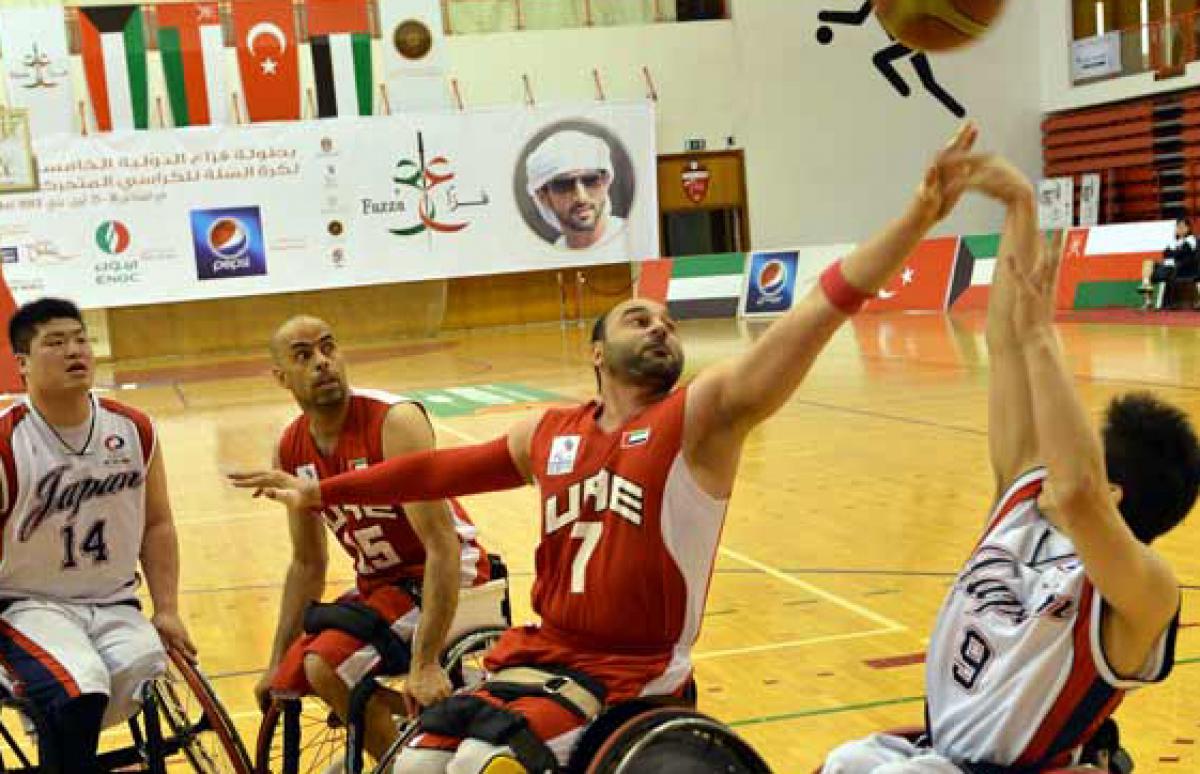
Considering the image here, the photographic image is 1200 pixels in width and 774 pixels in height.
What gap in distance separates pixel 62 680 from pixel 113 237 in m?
19.7

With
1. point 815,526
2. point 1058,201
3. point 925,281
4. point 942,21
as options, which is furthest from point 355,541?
point 1058,201

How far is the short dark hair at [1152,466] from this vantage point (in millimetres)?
2574

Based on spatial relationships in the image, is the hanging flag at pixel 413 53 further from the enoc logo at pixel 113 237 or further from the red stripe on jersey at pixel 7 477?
the red stripe on jersey at pixel 7 477

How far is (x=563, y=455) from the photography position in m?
3.33

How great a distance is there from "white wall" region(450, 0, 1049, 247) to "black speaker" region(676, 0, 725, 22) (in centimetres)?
19

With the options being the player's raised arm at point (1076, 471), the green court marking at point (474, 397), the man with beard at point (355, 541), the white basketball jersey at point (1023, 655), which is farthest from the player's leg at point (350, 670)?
the green court marking at point (474, 397)

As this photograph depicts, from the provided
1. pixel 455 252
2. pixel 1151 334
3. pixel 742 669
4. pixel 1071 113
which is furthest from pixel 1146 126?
pixel 742 669

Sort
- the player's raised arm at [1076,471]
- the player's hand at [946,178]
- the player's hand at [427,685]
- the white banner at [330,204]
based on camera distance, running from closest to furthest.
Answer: the player's raised arm at [1076,471] < the player's hand at [946,178] < the player's hand at [427,685] < the white banner at [330,204]

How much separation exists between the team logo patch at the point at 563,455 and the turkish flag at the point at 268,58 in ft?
67.1

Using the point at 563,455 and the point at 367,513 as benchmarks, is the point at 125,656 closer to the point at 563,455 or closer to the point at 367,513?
the point at 367,513

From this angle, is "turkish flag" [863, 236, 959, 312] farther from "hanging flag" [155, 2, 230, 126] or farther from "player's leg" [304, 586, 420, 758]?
"player's leg" [304, 586, 420, 758]

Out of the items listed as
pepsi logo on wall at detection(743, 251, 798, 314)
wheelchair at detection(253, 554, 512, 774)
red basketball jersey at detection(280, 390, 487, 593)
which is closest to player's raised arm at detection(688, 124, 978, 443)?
wheelchair at detection(253, 554, 512, 774)

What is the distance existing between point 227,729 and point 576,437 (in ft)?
4.18

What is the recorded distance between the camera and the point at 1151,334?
634 inches
